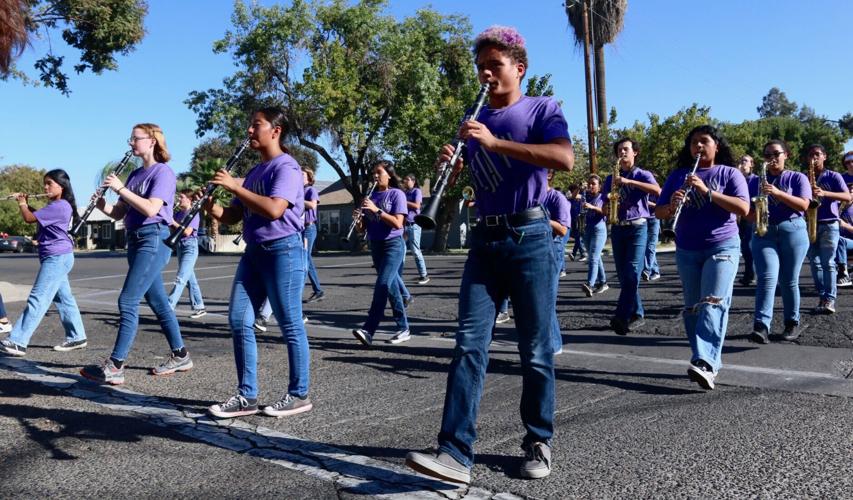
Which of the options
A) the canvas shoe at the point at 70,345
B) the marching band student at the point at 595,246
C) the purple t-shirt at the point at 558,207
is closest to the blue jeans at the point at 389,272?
the purple t-shirt at the point at 558,207

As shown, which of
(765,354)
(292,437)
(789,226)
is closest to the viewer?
(292,437)

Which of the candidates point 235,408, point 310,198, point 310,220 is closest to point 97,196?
point 235,408

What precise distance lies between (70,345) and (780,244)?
693cm

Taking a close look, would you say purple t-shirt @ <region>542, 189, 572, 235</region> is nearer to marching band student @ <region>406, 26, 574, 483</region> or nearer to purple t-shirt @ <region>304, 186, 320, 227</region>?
purple t-shirt @ <region>304, 186, 320, 227</region>

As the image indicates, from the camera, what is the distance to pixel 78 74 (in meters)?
14.7

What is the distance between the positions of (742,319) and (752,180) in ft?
5.27

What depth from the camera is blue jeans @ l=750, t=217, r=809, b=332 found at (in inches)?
253

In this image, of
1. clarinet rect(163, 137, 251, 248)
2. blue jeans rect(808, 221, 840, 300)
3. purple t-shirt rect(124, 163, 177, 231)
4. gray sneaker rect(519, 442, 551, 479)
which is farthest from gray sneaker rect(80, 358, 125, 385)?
blue jeans rect(808, 221, 840, 300)

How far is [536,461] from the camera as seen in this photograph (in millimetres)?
3217

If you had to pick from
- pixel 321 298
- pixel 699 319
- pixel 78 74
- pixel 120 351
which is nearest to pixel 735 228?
pixel 699 319

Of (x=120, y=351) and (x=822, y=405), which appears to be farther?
(x=120, y=351)

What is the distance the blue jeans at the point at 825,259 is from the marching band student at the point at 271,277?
20.1 feet

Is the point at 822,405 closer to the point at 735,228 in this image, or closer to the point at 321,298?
the point at 735,228

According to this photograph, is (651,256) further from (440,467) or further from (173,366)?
(440,467)
